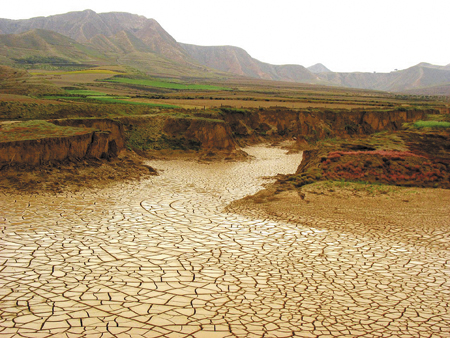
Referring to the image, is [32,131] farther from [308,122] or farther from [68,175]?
[308,122]

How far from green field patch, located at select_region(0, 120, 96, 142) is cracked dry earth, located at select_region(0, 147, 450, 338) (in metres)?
3.26

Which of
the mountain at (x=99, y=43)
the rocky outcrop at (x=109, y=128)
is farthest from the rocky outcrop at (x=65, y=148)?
the mountain at (x=99, y=43)

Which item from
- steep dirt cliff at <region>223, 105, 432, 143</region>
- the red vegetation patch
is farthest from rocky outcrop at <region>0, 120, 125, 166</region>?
steep dirt cliff at <region>223, 105, 432, 143</region>

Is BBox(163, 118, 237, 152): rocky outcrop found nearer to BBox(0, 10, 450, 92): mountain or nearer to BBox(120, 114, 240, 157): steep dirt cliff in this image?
BBox(120, 114, 240, 157): steep dirt cliff

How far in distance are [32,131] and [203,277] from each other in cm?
1091

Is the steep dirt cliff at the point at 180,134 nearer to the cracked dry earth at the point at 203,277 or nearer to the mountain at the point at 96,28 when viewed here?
the cracked dry earth at the point at 203,277

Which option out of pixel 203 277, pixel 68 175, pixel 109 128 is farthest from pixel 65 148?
pixel 203 277

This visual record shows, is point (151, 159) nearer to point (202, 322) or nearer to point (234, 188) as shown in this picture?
point (234, 188)

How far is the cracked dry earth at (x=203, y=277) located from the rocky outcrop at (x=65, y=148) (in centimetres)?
241

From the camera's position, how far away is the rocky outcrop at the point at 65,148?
12.5m

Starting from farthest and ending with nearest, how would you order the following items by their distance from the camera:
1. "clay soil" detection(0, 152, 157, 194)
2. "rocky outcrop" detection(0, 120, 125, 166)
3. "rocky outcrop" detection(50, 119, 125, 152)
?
"rocky outcrop" detection(50, 119, 125, 152) < "rocky outcrop" detection(0, 120, 125, 166) < "clay soil" detection(0, 152, 157, 194)

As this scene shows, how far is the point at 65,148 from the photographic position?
46.4 feet

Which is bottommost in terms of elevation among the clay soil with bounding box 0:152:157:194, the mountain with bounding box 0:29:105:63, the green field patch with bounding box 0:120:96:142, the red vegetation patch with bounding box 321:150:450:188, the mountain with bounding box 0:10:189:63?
the clay soil with bounding box 0:152:157:194

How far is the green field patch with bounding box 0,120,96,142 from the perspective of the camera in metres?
13.1
